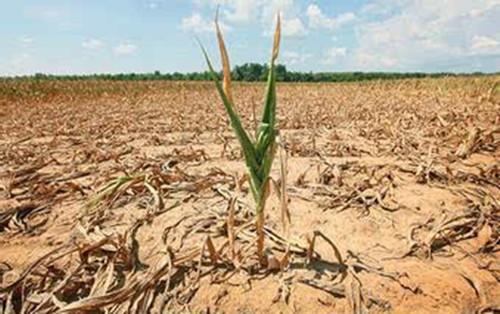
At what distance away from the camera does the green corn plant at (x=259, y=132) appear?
1812mm

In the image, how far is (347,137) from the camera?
546cm

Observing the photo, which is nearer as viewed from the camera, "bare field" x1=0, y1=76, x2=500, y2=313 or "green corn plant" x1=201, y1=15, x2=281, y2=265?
"green corn plant" x1=201, y1=15, x2=281, y2=265

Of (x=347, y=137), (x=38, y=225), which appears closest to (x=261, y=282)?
(x=38, y=225)

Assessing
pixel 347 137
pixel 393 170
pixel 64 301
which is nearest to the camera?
pixel 64 301

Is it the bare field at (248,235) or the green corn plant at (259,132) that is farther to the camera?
the bare field at (248,235)

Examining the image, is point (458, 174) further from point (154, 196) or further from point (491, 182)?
point (154, 196)

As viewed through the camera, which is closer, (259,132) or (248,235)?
(259,132)

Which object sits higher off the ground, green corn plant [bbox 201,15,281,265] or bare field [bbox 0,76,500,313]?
green corn plant [bbox 201,15,281,265]

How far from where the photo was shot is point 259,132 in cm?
192

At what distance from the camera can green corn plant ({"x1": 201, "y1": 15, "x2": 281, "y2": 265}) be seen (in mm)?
1812

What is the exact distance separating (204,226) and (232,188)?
58 cm

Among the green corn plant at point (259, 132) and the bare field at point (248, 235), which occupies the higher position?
the green corn plant at point (259, 132)

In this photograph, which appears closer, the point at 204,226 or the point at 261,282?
the point at 261,282

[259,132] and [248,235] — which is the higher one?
[259,132]
